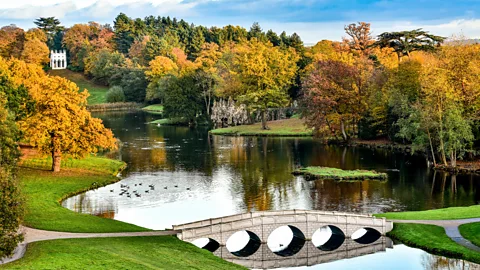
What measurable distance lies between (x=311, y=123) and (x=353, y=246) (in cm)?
5258

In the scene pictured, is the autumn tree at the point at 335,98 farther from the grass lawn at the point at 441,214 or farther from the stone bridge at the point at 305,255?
the stone bridge at the point at 305,255

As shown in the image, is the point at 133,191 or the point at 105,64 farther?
the point at 105,64

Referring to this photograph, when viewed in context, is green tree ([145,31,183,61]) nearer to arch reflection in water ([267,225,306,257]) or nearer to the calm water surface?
the calm water surface

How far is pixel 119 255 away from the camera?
34031 millimetres

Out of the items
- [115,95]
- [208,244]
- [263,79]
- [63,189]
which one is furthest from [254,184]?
[115,95]

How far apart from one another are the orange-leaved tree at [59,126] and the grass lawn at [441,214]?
30.4m

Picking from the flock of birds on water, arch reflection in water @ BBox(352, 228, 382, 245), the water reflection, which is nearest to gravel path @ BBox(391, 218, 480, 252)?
arch reflection in water @ BBox(352, 228, 382, 245)

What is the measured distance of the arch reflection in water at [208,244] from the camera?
140 ft

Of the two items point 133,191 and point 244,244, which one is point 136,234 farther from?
point 133,191

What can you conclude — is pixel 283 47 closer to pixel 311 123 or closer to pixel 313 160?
pixel 311 123

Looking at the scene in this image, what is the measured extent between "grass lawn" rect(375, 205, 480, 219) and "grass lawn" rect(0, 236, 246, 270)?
16.3m

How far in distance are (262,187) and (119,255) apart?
99.0 ft

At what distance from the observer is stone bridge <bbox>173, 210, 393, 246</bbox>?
41375 millimetres

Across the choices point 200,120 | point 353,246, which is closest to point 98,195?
point 353,246
